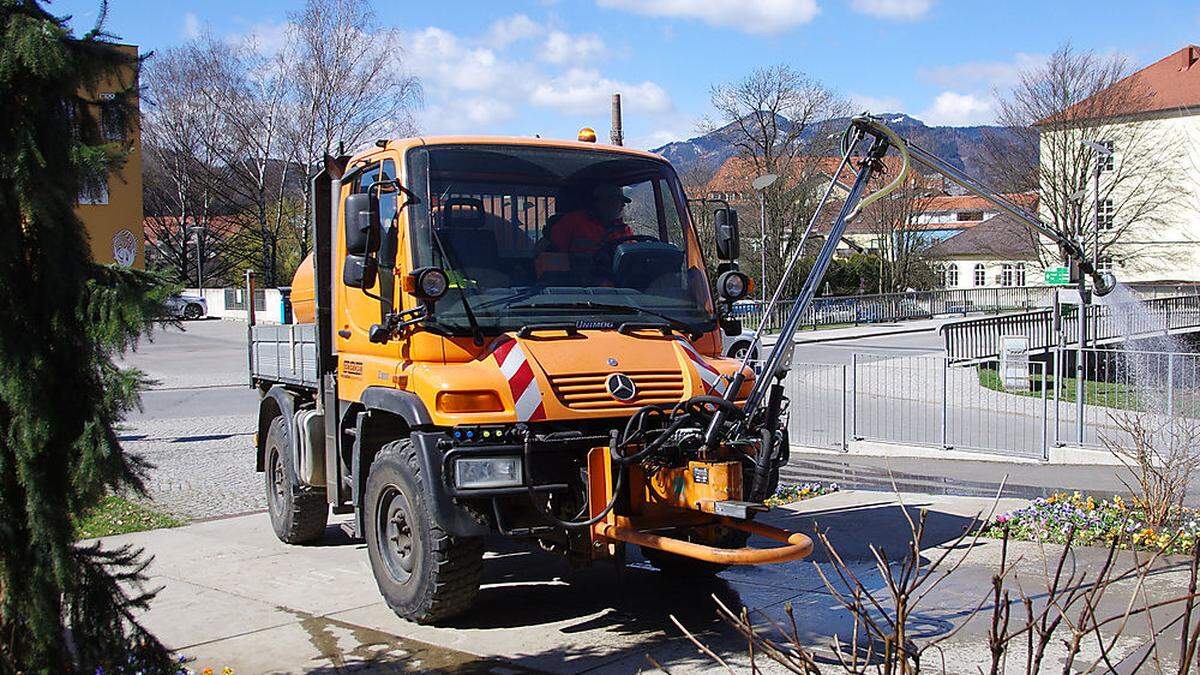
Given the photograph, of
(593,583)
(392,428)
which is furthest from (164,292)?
(593,583)

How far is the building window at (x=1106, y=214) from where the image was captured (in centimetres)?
4984

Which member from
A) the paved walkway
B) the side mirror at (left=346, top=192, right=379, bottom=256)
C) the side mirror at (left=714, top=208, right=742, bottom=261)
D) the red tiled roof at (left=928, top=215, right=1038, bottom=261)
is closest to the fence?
the paved walkway

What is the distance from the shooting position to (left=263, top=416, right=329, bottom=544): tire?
9.11 meters

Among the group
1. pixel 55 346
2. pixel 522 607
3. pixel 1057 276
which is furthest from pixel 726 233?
pixel 1057 276

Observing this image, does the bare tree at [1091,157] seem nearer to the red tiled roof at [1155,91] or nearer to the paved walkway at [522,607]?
the red tiled roof at [1155,91]

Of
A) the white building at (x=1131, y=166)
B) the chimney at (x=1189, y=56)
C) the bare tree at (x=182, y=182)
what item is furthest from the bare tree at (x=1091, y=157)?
the bare tree at (x=182, y=182)

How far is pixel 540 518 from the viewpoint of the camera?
6492mm

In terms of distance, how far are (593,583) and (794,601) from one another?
147 cm

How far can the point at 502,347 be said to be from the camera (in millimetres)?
6516

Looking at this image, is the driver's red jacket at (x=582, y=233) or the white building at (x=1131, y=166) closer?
the driver's red jacket at (x=582, y=233)

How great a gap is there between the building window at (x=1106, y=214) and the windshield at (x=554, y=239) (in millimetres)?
47382

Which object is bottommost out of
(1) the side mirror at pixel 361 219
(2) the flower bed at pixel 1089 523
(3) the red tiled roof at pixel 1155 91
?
(2) the flower bed at pixel 1089 523

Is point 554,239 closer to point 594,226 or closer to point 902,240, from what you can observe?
point 594,226

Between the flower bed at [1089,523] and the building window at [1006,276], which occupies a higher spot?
the building window at [1006,276]
